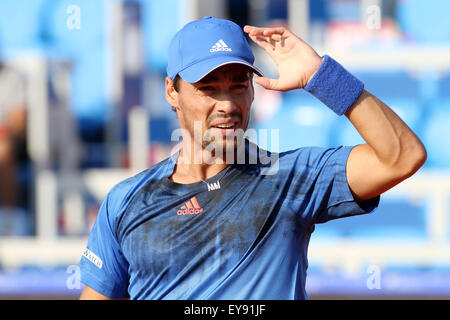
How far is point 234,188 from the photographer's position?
2115 millimetres

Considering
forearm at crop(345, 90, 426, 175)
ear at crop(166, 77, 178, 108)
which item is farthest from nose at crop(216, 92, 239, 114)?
forearm at crop(345, 90, 426, 175)

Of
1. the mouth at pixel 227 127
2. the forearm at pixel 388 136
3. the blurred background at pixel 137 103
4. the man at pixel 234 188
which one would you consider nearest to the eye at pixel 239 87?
the man at pixel 234 188

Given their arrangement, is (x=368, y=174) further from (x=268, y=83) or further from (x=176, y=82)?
(x=176, y=82)

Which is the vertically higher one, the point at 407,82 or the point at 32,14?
the point at 32,14

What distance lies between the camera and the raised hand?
1.94m

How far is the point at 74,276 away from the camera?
180 inches

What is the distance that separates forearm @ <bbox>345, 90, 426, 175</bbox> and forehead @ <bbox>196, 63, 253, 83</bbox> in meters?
0.38

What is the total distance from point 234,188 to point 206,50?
45 centimetres

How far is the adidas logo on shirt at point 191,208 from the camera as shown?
2120mm
